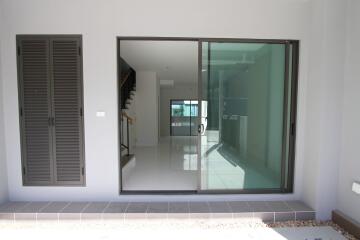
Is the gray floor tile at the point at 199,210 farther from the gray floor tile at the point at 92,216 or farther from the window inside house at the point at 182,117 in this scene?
the window inside house at the point at 182,117

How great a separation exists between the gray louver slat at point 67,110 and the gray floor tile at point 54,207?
28 cm

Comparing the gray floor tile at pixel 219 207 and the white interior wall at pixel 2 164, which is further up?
the white interior wall at pixel 2 164

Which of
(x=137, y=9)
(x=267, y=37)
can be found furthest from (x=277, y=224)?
(x=137, y=9)

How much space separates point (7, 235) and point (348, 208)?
383 cm

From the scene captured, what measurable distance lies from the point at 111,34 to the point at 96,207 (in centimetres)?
223

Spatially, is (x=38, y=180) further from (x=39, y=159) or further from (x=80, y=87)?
(x=80, y=87)

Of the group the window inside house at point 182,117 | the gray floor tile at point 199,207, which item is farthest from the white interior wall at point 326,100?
the window inside house at point 182,117

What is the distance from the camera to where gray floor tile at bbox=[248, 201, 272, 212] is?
275 cm

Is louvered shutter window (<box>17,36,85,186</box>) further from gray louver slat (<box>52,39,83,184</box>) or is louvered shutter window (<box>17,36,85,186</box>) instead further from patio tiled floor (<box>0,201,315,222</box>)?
patio tiled floor (<box>0,201,315,222</box>)

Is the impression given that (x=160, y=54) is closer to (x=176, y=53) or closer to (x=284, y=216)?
(x=176, y=53)

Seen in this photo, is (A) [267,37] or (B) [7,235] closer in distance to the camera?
(B) [7,235]

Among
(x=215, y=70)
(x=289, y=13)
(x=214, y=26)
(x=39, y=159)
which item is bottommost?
(x=39, y=159)

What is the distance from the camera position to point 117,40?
290 cm

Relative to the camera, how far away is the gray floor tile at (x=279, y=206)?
2.75m
